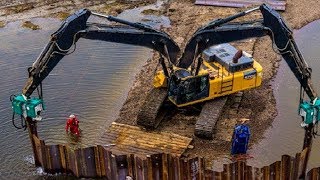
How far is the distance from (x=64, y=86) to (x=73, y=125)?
523 centimetres

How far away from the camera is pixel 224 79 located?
82.9 ft

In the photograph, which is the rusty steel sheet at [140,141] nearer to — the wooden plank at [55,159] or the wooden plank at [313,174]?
the wooden plank at [55,159]

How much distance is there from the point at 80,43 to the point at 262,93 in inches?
489

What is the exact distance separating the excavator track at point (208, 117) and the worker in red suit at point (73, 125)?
5.24 metres

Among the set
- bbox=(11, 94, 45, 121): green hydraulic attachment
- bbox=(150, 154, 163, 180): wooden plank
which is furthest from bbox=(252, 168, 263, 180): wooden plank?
bbox=(11, 94, 45, 121): green hydraulic attachment

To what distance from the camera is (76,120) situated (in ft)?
81.3

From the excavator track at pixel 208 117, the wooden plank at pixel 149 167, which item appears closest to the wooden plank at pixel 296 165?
the excavator track at pixel 208 117

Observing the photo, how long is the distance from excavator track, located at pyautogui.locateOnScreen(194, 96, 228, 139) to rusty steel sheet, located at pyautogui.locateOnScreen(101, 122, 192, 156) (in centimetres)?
64

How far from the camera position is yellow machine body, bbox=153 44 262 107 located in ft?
82.6

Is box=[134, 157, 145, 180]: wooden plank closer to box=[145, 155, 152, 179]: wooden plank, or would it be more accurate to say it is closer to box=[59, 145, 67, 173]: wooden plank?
box=[145, 155, 152, 179]: wooden plank

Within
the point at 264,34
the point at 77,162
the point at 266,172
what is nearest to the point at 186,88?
the point at 264,34

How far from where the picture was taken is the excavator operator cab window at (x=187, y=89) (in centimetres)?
2441

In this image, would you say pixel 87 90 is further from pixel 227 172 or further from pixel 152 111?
pixel 227 172

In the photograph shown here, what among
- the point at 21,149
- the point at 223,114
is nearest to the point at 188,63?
the point at 223,114
